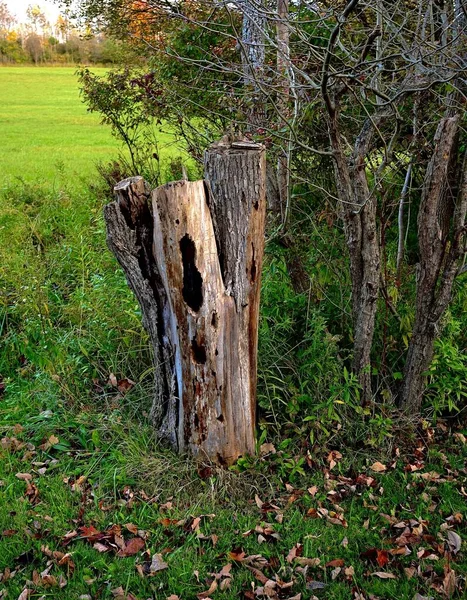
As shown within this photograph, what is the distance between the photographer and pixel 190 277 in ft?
11.8

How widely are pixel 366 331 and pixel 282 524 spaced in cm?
147

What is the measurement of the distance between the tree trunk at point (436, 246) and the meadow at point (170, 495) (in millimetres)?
481

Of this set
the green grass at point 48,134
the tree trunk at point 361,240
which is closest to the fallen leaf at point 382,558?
the tree trunk at point 361,240

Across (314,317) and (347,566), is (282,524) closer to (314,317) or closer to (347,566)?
(347,566)

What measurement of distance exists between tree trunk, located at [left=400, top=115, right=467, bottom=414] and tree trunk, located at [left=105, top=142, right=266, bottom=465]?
3.99ft

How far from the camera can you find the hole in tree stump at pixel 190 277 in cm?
356

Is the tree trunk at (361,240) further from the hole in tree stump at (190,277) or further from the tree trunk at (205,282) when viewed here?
the hole in tree stump at (190,277)

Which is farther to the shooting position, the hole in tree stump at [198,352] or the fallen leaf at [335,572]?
the hole in tree stump at [198,352]

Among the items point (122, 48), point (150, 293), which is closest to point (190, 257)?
point (150, 293)

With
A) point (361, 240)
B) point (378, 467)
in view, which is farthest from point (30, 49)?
point (378, 467)

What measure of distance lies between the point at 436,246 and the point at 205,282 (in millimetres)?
1681

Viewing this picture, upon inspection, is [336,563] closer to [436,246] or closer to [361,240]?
[361,240]

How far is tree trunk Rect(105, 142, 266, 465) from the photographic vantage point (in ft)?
11.7

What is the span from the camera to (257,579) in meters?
3.23
